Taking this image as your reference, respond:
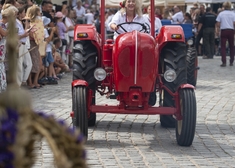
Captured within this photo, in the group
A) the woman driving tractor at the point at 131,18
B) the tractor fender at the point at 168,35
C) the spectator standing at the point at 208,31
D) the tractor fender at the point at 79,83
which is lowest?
the spectator standing at the point at 208,31

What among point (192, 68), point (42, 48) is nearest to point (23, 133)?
point (192, 68)

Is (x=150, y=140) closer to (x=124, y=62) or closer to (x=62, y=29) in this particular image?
(x=124, y=62)

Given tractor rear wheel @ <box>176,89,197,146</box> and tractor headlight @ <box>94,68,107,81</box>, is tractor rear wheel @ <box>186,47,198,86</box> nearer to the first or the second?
tractor headlight @ <box>94,68,107,81</box>

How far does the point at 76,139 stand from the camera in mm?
1334

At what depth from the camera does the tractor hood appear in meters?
6.93

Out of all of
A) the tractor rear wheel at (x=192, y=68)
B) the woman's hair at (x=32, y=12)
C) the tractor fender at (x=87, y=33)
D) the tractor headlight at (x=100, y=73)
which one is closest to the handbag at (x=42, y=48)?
the woman's hair at (x=32, y=12)

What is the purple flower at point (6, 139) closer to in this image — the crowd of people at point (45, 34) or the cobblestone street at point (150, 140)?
the cobblestone street at point (150, 140)

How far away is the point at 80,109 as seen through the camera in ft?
22.9

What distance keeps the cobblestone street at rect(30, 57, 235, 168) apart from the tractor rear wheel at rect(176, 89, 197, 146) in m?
0.12

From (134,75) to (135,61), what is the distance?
160 mm

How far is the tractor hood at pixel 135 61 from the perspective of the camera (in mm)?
6934

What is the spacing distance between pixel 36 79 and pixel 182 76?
598cm

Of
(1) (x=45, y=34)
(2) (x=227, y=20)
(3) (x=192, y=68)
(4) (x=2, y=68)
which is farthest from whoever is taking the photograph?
(2) (x=227, y=20)

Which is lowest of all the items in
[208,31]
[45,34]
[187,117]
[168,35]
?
[208,31]
